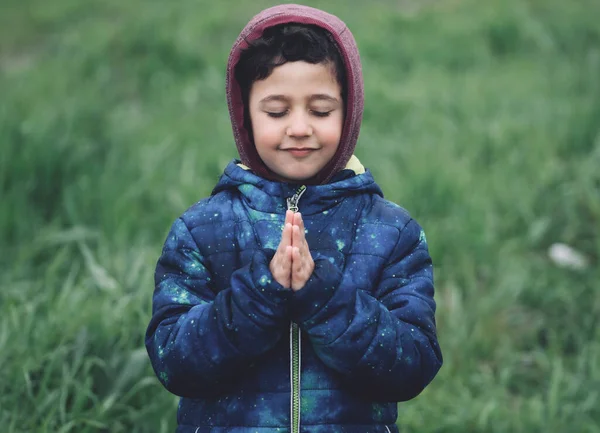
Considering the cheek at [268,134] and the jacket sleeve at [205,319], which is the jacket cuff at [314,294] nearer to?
the jacket sleeve at [205,319]

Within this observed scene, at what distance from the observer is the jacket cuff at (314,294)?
5.59 feet

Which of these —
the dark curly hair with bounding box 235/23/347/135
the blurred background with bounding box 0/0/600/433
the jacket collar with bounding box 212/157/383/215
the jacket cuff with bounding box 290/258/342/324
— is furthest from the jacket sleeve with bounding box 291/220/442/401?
the blurred background with bounding box 0/0/600/433

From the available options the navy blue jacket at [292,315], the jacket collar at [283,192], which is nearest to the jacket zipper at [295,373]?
the navy blue jacket at [292,315]

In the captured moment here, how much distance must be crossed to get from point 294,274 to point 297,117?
34 centimetres

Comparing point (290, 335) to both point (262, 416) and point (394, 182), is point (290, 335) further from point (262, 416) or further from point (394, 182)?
point (394, 182)

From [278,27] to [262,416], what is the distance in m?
0.78

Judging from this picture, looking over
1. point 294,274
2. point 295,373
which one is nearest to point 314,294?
point 294,274

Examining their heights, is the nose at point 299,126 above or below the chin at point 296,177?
above

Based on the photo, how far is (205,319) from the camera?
176 cm

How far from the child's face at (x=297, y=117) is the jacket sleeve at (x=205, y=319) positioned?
242 millimetres

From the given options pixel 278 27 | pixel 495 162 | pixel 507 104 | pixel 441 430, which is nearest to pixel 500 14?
pixel 507 104

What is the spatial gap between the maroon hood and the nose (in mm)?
111

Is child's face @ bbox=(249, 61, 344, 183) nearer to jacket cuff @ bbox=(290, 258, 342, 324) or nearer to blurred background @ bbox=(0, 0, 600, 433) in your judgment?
jacket cuff @ bbox=(290, 258, 342, 324)

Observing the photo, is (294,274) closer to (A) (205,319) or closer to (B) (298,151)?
(A) (205,319)
